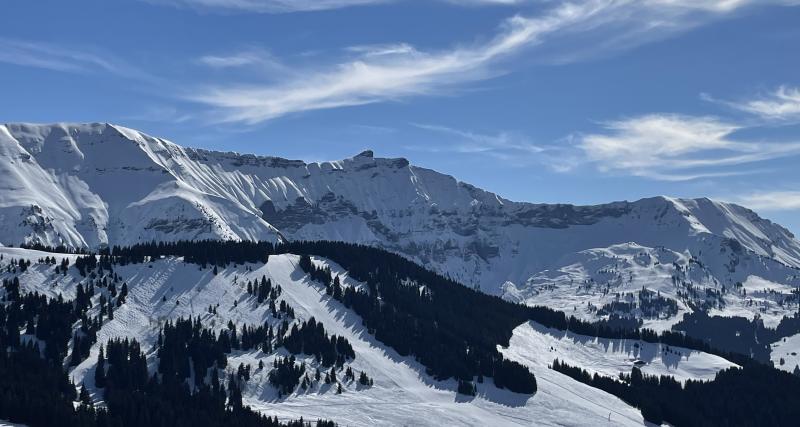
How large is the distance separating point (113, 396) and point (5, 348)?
28.2m

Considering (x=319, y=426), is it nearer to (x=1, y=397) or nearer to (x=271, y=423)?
(x=271, y=423)

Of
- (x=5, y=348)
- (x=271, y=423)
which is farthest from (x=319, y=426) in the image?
(x=5, y=348)

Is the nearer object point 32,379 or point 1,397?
point 1,397

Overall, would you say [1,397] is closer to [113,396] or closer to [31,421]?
[31,421]

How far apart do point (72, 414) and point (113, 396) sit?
87.7ft

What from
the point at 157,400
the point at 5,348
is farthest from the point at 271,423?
the point at 5,348

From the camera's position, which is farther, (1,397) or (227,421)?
(227,421)

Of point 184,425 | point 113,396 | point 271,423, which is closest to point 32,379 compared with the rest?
point 113,396

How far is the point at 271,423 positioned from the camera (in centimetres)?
19062

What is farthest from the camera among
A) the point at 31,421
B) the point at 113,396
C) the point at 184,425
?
the point at 113,396

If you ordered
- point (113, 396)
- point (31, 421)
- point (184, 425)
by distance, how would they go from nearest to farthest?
point (31, 421), point (184, 425), point (113, 396)

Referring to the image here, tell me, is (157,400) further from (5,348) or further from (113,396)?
(5,348)

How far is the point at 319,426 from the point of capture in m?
200

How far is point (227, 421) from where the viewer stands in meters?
187
